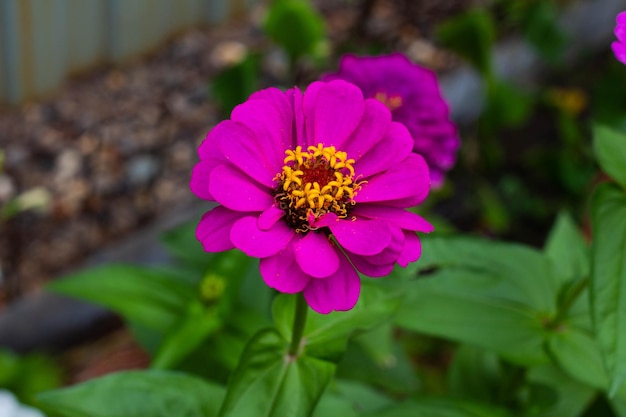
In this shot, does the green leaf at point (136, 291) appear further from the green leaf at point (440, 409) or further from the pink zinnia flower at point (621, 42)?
the pink zinnia flower at point (621, 42)

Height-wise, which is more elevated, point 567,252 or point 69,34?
point 567,252

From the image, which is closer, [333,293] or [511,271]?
[333,293]

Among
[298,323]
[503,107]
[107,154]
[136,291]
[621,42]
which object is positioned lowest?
[107,154]

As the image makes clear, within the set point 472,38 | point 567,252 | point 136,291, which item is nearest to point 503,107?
point 472,38

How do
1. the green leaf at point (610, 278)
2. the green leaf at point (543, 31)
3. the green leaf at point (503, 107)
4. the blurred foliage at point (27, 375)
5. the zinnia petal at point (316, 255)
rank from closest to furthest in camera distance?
the zinnia petal at point (316, 255), the green leaf at point (610, 278), the blurred foliage at point (27, 375), the green leaf at point (503, 107), the green leaf at point (543, 31)

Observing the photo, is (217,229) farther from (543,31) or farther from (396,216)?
(543,31)

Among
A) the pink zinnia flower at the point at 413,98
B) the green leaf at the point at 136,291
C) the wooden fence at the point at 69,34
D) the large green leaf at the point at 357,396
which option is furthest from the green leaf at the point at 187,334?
the wooden fence at the point at 69,34

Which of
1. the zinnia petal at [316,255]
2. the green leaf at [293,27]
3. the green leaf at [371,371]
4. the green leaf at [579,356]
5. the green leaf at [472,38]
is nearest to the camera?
the zinnia petal at [316,255]
